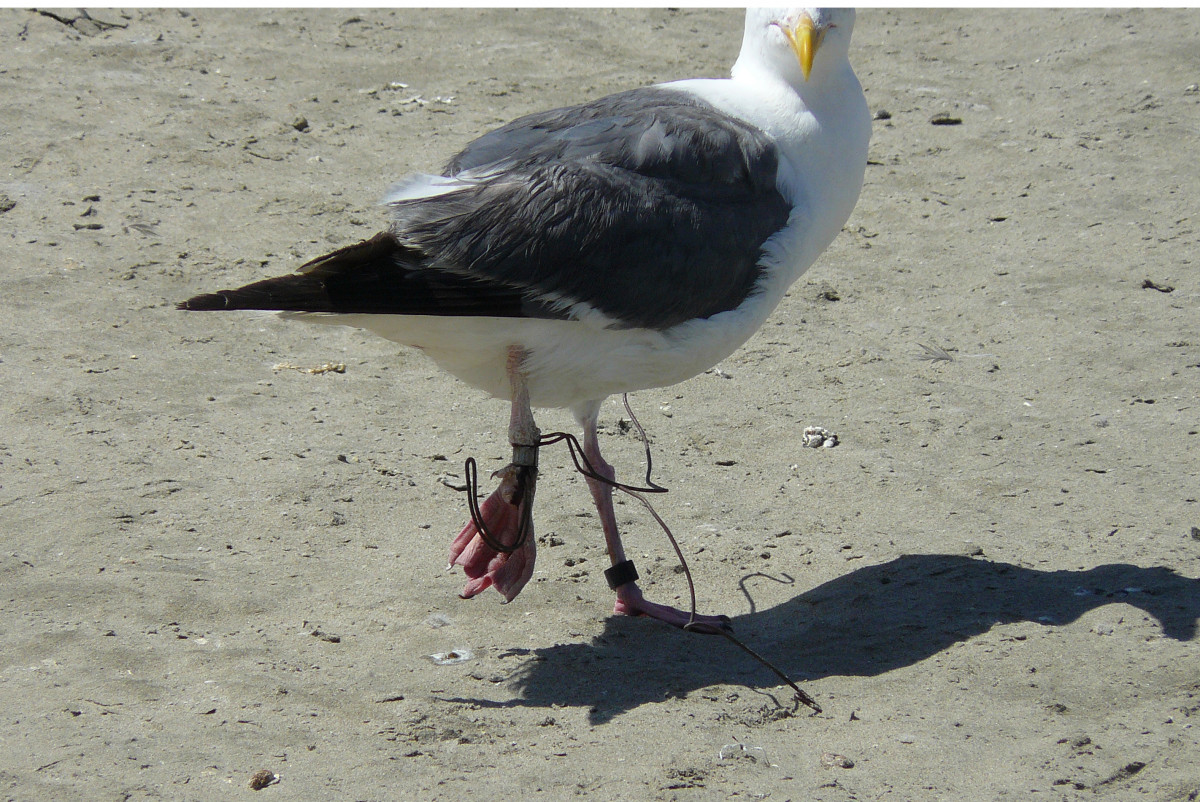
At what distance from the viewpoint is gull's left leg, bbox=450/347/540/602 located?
4183 millimetres

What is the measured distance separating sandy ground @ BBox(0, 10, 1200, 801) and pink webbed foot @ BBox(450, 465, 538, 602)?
20 centimetres

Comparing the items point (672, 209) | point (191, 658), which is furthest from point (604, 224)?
point (191, 658)

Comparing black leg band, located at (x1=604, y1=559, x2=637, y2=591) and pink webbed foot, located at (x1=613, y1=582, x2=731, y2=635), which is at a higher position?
black leg band, located at (x1=604, y1=559, x2=637, y2=591)

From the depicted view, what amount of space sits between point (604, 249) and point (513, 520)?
1.02 metres

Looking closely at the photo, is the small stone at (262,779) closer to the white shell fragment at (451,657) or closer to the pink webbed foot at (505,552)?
the white shell fragment at (451,657)

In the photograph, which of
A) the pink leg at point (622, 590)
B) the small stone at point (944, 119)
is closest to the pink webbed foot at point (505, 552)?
the pink leg at point (622, 590)

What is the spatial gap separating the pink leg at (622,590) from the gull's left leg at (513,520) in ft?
1.09

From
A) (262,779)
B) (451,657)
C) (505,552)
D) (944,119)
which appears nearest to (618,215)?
(505,552)

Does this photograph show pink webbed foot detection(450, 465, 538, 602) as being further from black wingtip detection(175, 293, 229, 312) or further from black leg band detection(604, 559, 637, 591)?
black wingtip detection(175, 293, 229, 312)

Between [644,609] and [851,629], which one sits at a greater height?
[851,629]

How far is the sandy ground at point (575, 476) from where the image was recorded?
3520 mm

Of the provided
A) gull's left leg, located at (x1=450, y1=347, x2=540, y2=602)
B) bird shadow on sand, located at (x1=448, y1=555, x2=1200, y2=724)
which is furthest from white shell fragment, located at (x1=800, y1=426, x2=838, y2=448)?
gull's left leg, located at (x1=450, y1=347, x2=540, y2=602)

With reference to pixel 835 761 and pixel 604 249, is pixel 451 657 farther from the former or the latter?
pixel 604 249

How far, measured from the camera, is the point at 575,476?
211 inches
